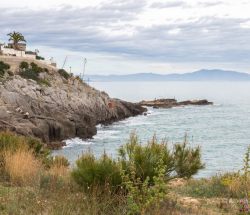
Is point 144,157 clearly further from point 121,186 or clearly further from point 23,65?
point 23,65

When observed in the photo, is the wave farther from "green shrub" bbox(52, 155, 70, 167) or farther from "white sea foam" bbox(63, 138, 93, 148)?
"green shrub" bbox(52, 155, 70, 167)

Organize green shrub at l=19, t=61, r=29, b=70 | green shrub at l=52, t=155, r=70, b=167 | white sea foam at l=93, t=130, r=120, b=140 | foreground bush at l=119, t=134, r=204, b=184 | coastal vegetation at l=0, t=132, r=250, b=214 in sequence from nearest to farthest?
coastal vegetation at l=0, t=132, r=250, b=214 → foreground bush at l=119, t=134, r=204, b=184 → green shrub at l=52, t=155, r=70, b=167 → white sea foam at l=93, t=130, r=120, b=140 → green shrub at l=19, t=61, r=29, b=70

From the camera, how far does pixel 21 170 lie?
1081cm

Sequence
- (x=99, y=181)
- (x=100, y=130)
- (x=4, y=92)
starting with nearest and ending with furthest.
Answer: (x=99, y=181) → (x=4, y=92) → (x=100, y=130)

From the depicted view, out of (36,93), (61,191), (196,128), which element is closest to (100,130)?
(36,93)

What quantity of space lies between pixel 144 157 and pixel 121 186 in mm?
956

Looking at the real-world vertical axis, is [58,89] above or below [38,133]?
above

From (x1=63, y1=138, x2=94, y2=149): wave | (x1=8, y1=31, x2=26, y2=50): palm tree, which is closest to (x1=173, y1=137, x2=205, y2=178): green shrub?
(x1=63, y1=138, x2=94, y2=149): wave

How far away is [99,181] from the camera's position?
9.02 metres

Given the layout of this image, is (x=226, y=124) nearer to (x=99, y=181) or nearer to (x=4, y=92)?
(x=4, y=92)

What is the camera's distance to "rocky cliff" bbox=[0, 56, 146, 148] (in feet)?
140

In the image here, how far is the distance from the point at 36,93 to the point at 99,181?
49.4 meters

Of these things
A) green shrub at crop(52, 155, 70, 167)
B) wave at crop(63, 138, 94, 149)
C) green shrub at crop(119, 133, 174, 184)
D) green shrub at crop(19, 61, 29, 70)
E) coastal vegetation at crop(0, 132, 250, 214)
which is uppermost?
green shrub at crop(19, 61, 29, 70)

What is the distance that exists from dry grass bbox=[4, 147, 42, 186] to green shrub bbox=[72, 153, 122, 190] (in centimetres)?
124
